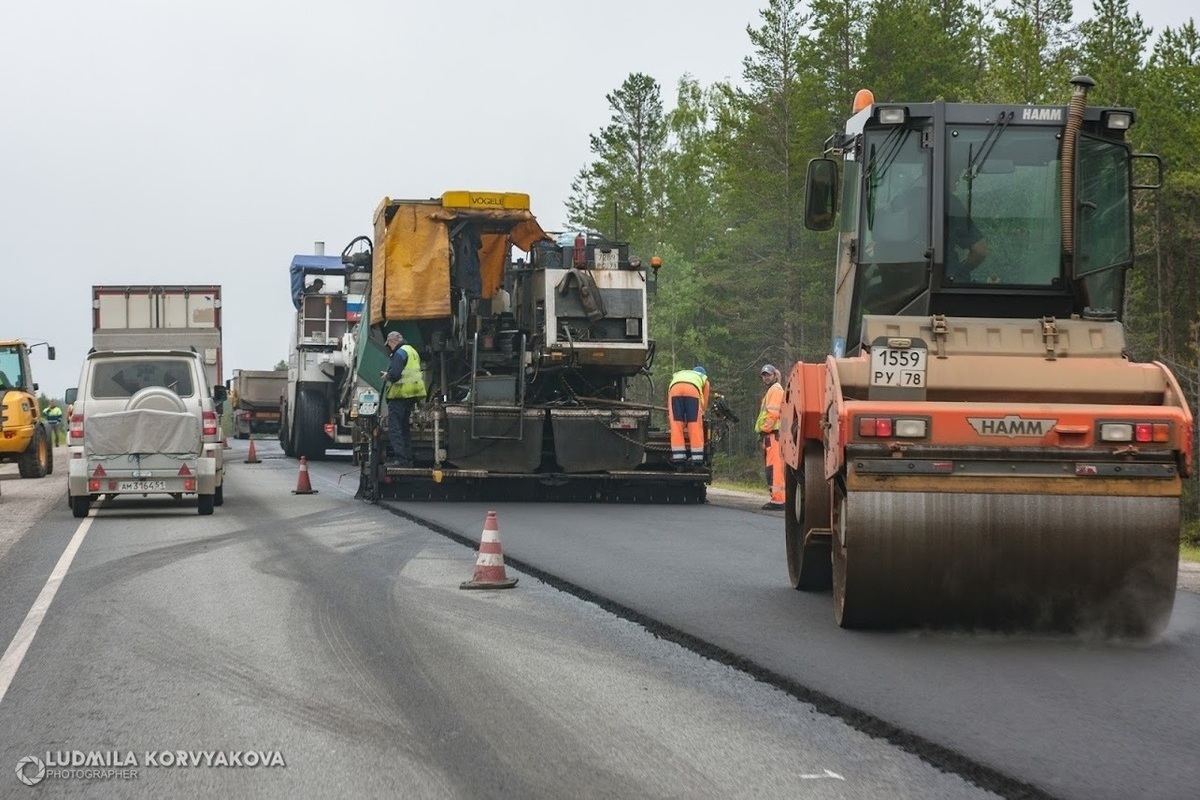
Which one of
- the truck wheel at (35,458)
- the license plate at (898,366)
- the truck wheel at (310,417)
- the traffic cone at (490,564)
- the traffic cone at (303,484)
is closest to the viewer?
the license plate at (898,366)

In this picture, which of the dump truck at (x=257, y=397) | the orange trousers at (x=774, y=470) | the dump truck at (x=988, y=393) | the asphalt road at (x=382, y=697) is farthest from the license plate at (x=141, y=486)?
the dump truck at (x=257, y=397)

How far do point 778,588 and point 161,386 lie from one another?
957 centimetres

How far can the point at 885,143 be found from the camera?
30.2 ft

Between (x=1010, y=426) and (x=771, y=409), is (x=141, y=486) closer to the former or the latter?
(x=771, y=409)

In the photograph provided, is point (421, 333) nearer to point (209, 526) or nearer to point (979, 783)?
point (209, 526)

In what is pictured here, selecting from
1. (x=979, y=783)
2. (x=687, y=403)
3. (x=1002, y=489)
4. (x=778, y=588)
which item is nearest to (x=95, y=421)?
(x=687, y=403)

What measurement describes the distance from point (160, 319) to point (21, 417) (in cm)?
338

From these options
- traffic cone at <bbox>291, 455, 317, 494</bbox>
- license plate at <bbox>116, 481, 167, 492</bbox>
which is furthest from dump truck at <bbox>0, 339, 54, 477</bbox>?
license plate at <bbox>116, 481, 167, 492</bbox>

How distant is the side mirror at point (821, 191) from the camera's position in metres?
9.31

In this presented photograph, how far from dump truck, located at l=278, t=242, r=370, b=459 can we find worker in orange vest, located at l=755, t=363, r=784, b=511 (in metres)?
12.2

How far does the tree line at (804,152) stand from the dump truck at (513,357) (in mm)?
2372

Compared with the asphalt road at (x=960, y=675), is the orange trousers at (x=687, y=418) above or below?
above

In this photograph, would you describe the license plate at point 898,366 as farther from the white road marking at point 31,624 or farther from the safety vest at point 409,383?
the safety vest at point 409,383

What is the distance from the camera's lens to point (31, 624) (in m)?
9.10
